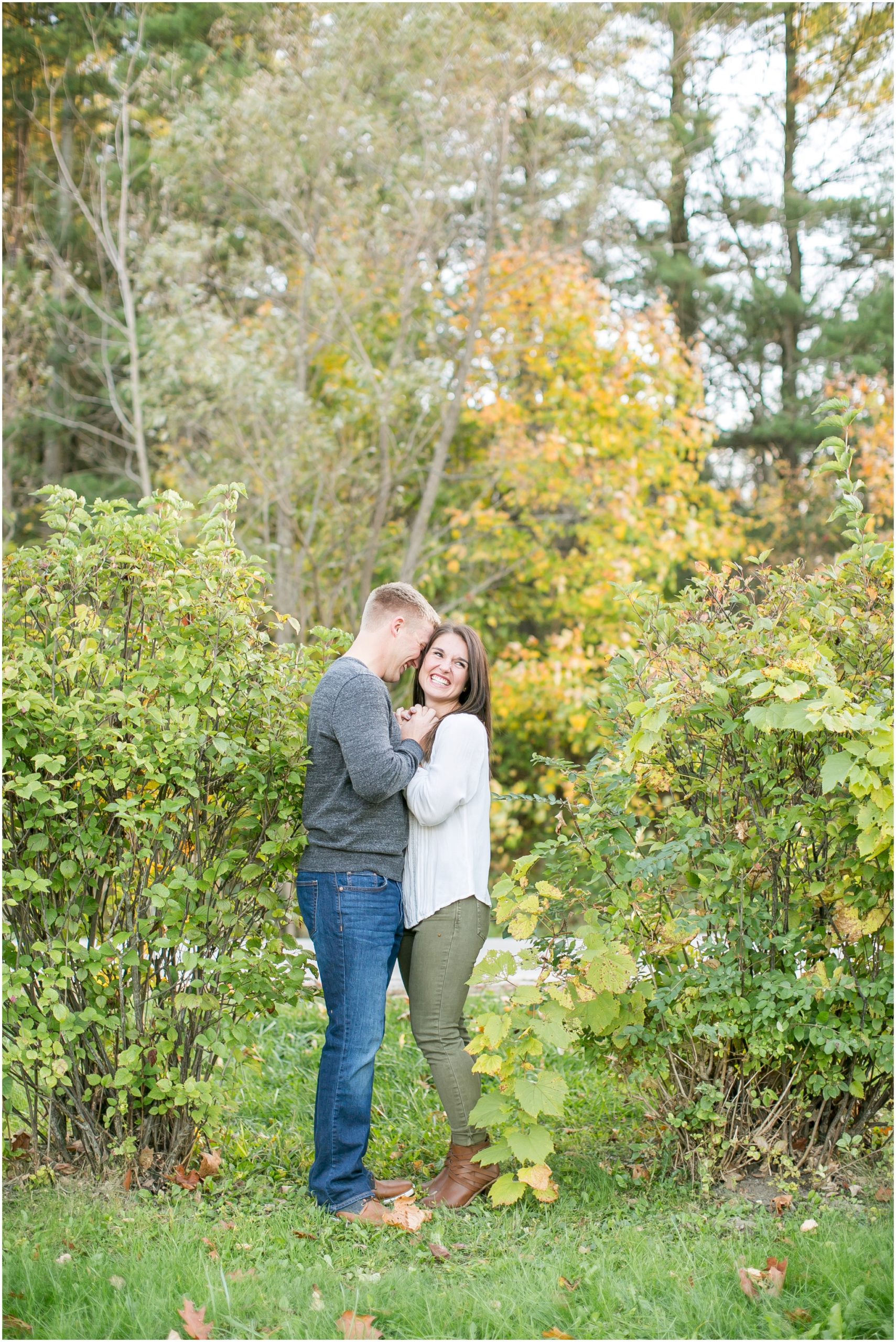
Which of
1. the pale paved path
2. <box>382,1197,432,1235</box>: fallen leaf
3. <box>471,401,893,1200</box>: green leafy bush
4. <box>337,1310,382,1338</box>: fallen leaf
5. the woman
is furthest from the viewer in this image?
the pale paved path

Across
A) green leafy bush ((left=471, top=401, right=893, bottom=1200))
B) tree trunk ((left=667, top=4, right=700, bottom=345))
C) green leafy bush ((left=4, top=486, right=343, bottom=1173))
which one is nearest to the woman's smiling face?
green leafy bush ((left=4, top=486, right=343, bottom=1173))

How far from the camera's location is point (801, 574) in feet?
10.9

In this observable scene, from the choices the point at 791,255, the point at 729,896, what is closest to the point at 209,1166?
the point at 729,896

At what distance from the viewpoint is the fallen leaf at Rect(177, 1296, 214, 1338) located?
2.55 metres

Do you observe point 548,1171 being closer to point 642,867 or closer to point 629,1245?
point 629,1245

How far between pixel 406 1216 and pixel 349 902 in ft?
3.02

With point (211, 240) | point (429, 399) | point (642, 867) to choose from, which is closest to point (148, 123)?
point (211, 240)

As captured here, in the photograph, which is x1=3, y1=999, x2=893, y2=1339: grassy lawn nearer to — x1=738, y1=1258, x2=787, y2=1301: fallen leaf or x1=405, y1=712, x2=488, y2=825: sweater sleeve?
x1=738, y1=1258, x2=787, y2=1301: fallen leaf

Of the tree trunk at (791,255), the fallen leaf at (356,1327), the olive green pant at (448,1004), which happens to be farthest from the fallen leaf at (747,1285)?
the tree trunk at (791,255)

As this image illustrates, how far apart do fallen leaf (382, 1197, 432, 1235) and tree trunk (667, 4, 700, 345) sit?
9.00 m

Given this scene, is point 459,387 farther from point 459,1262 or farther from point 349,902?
point 459,1262

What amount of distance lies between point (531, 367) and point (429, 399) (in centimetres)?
103

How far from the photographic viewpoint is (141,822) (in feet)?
10.7

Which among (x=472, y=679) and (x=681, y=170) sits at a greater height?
(x=681, y=170)
